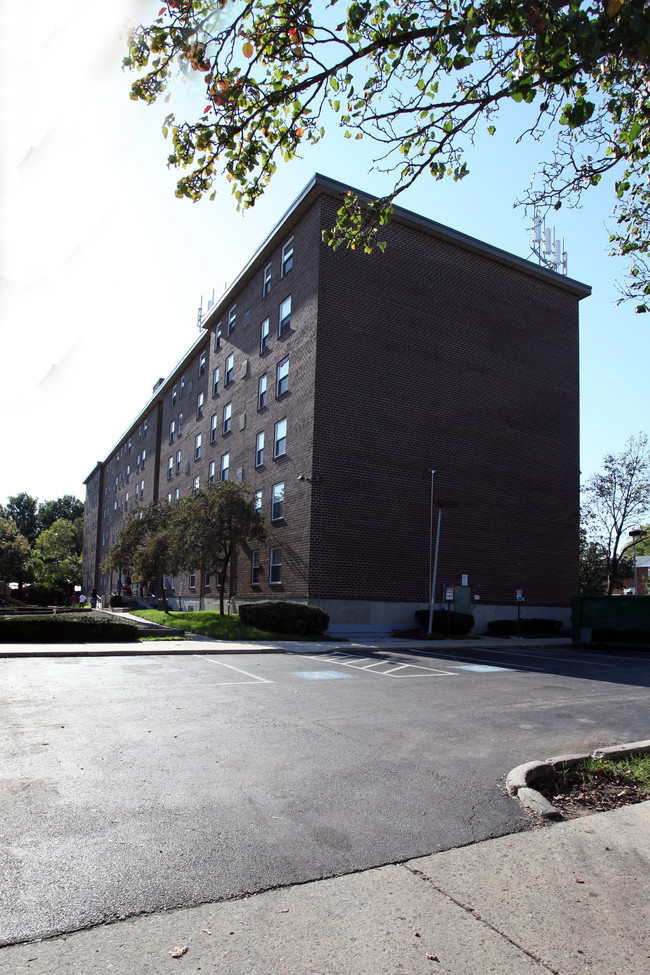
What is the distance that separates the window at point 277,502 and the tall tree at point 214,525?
3.12 feet

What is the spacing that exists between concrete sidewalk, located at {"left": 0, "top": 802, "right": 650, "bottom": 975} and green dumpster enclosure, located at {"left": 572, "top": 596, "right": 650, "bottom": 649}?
20420 millimetres

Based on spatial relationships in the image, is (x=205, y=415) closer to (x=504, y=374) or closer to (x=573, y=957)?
(x=504, y=374)

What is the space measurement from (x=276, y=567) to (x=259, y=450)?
582 centimetres

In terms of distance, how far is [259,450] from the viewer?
3030 cm

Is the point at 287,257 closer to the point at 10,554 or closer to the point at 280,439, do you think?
the point at 280,439

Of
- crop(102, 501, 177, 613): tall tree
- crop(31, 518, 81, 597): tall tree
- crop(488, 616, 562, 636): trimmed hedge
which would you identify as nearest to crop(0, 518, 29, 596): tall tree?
crop(31, 518, 81, 597): tall tree

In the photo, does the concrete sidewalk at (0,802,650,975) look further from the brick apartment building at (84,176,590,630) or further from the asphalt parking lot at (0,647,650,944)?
the brick apartment building at (84,176,590,630)

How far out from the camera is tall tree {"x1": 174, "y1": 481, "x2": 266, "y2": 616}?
82.8 feet

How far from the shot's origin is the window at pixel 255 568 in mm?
28691

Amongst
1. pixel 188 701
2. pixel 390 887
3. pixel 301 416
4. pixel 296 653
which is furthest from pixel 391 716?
pixel 301 416

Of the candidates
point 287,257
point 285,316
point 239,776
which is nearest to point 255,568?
point 285,316

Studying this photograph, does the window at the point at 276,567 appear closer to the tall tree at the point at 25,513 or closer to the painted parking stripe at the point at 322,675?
the painted parking stripe at the point at 322,675

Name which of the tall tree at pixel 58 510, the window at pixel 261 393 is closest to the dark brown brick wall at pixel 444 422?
the window at pixel 261 393

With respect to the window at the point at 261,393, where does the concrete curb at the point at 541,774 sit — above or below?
below
